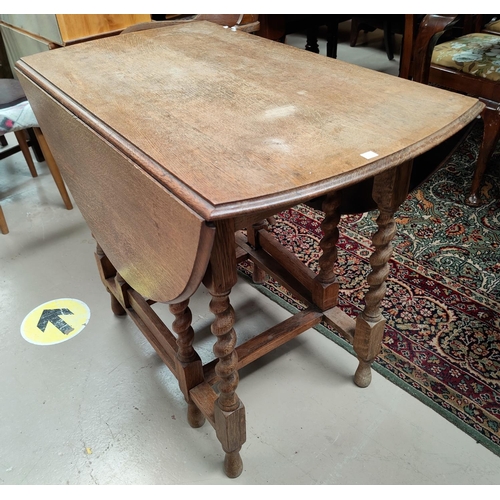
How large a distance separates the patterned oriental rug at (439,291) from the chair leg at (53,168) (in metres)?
0.98

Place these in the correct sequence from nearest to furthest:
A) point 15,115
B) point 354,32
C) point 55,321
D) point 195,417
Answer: point 195,417
point 55,321
point 15,115
point 354,32

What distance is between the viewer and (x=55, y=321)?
1770mm

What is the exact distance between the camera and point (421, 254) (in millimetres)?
1968

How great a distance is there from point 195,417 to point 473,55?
1887 millimetres

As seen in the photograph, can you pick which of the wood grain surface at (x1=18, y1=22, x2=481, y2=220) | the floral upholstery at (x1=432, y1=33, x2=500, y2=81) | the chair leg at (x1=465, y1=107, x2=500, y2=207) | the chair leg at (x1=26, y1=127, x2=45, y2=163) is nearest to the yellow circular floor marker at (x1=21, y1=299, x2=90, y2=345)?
the wood grain surface at (x1=18, y1=22, x2=481, y2=220)

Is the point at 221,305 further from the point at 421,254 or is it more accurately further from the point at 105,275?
the point at 421,254

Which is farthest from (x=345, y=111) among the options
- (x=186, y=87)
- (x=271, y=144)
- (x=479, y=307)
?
(x=479, y=307)

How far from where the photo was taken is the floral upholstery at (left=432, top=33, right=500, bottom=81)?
2098 millimetres

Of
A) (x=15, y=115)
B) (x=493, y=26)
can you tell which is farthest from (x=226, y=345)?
(x=493, y=26)

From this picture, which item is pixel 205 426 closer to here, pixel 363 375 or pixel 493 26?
pixel 363 375

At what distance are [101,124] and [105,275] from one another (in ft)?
2.33

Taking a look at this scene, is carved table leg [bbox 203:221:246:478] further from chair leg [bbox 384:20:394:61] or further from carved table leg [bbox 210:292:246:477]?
chair leg [bbox 384:20:394:61]

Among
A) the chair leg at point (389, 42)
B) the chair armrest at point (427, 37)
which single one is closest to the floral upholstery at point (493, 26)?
the chair armrest at point (427, 37)

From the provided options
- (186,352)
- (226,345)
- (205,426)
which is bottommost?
(205,426)
